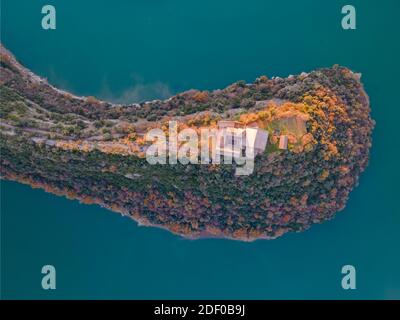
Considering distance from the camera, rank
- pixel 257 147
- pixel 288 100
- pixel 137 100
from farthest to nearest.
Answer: pixel 137 100
pixel 288 100
pixel 257 147

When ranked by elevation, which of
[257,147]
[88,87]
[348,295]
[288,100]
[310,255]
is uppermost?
[88,87]

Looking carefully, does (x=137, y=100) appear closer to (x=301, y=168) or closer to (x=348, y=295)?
(x=301, y=168)

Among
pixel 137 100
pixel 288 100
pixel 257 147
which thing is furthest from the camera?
pixel 137 100

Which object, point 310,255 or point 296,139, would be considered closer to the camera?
point 296,139

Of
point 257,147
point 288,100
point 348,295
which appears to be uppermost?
point 288,100

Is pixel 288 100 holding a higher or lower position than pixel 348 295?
higher

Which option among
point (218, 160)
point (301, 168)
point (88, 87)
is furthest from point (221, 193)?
point (88, 87)

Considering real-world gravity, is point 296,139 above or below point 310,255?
above

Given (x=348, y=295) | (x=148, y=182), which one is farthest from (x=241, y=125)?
(x=348, y=295)

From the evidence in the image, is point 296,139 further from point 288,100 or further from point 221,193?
point 221,193
